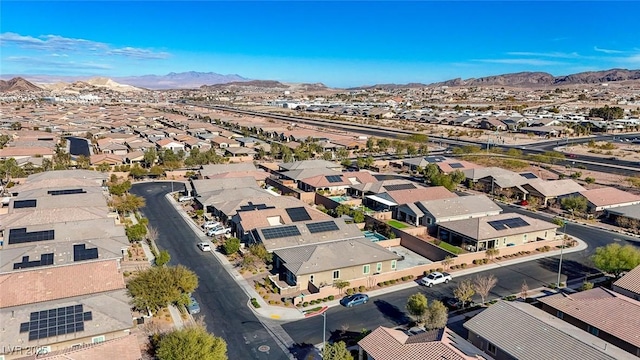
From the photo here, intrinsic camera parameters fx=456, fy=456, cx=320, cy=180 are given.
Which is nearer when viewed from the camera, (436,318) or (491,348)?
(491,348)

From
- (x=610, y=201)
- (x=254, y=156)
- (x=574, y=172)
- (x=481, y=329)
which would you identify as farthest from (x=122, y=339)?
(x=574, y=172)

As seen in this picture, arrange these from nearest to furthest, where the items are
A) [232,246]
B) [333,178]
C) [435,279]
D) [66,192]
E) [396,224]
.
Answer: [435,279]
[232,246]
[396,224]
[66,192]
[333,178]

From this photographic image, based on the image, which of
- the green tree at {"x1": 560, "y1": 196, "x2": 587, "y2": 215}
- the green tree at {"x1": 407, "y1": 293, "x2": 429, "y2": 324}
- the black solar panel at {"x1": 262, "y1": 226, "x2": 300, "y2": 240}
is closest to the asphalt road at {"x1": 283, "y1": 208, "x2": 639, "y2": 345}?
the green tree at {"x1": 407, "y1": 293, "x2": 429, "y2": 324}

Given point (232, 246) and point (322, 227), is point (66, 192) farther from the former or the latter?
point (322, 227)

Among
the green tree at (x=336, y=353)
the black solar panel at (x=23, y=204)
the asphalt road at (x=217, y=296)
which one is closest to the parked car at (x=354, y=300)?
the asphalt road at (x=217, y=296)

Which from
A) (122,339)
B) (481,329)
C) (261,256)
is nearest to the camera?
(122,339)

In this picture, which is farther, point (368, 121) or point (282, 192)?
point (368, 121)

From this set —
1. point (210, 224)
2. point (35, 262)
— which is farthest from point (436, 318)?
point (35, 262)

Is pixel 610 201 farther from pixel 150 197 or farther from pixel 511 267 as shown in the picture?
pixel 150 197

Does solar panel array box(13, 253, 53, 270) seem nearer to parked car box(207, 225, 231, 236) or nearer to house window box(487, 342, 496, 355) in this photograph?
parked car box(207, 225, 231, 236)
